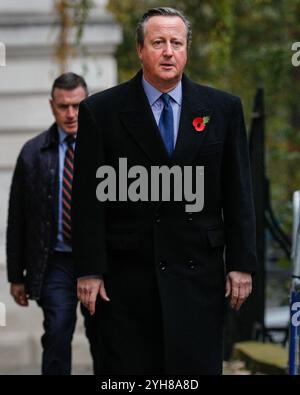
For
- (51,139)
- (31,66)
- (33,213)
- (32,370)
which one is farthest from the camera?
(31,66)

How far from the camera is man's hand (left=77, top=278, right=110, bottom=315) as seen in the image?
595 cm

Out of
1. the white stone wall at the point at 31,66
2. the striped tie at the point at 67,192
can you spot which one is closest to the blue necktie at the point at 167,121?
the striped tie at the point at 67,192

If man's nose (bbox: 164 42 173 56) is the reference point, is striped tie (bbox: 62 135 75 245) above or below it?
below

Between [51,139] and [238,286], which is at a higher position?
[51,139]

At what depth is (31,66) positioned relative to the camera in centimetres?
1200

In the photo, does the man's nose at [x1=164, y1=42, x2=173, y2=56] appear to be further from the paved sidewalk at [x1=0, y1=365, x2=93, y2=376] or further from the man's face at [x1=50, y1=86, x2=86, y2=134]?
the paved sidewalk at [x1=0, y1=365, x2=93, y2=376]

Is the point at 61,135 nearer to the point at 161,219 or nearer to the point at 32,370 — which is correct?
the point at 161,219

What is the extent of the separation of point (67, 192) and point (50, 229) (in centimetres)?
24

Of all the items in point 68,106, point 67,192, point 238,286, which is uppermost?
point 68,106

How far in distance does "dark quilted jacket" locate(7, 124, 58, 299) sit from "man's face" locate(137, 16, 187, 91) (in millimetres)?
1826

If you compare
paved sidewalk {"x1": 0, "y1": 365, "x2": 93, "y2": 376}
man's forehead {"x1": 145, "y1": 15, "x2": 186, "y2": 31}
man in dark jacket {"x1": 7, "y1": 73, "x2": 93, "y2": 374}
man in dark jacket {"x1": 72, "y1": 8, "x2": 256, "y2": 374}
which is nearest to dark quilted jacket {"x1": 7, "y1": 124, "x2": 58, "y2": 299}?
man in dark jacket {"x1": 7, "y1": 73, "x2": 93, "y2": 374}

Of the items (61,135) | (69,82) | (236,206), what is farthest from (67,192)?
(236,206)

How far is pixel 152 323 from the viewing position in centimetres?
595

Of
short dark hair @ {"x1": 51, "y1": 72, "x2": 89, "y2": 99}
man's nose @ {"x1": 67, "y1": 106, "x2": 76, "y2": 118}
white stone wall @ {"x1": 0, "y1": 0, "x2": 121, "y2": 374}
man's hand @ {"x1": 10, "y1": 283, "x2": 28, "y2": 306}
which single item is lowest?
man's hand @ {"x1": 10, "y1": 283, "x2": 28, "y2": 306}
